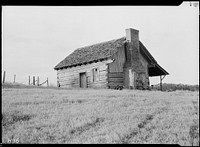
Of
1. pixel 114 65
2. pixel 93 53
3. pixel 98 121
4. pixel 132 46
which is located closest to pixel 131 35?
pixel 132 46

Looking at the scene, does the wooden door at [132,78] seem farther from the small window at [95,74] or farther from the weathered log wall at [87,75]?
the small window at [95,74]

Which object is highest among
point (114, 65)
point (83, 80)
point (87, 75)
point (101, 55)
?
point (101, 55)

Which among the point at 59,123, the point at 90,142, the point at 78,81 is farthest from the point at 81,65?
the point at 90,142

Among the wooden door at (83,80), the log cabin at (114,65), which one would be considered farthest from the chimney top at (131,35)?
the wooden door at (83,80)

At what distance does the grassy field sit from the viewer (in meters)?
8.17

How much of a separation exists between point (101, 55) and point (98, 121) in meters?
12.7

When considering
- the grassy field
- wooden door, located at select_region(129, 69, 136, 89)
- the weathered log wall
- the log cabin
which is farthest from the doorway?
the grassy field

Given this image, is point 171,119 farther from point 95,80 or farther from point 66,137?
point 95,80

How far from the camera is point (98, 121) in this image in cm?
955

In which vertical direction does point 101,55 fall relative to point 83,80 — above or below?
above

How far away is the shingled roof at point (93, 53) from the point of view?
71.9 ft

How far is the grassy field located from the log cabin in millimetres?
8822

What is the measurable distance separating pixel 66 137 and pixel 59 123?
1.15 metres

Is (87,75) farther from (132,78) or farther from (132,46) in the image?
(132,46)
